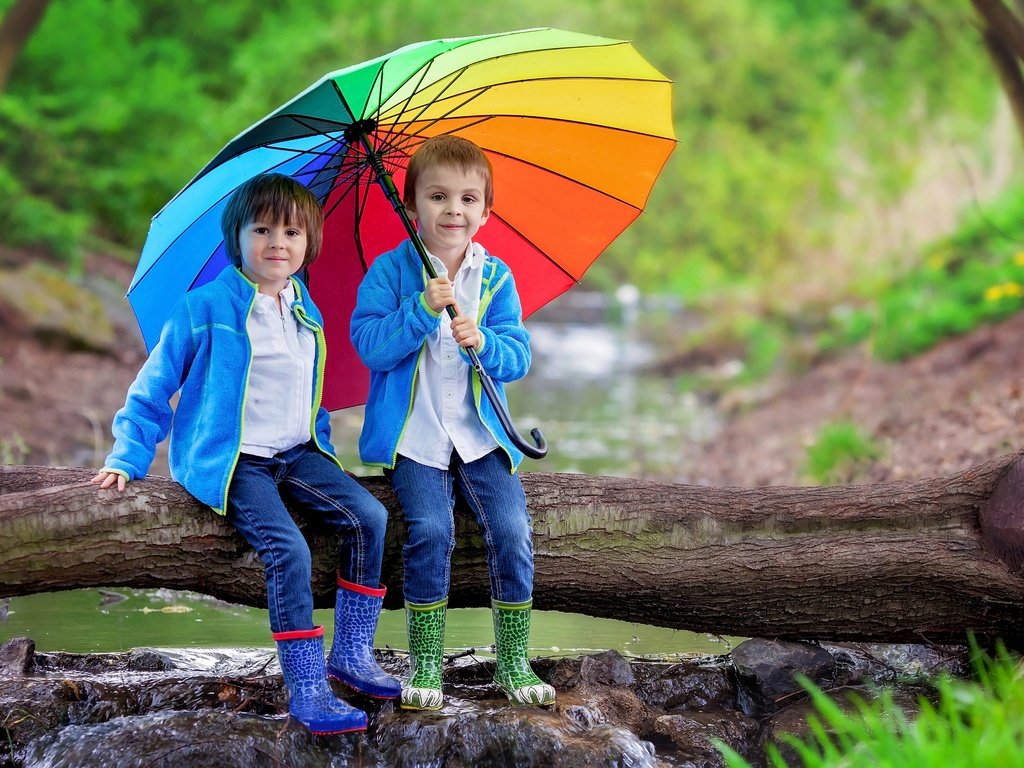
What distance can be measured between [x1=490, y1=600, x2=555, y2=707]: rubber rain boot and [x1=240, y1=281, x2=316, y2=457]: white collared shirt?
788 millimetres

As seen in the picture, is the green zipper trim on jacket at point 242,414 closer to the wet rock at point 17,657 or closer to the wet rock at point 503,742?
the wet rock at point 503,742

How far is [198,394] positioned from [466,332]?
78cm

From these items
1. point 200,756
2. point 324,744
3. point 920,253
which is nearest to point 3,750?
point 200,756

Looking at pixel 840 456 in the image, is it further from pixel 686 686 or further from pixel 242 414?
pixel 242 414

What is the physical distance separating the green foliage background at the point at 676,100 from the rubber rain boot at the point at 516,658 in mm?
9413

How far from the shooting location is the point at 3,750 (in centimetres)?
326

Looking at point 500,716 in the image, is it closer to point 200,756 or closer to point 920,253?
point 200,756

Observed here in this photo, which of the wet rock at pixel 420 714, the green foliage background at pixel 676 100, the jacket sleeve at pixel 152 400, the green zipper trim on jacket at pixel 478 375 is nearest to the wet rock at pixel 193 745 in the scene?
the wet rock at pixel 420 714

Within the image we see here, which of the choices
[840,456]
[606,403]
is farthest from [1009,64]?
[606,403]

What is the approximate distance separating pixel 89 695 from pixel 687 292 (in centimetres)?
1991

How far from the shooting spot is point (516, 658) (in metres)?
3.47

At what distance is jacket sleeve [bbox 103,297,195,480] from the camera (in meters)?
3.29

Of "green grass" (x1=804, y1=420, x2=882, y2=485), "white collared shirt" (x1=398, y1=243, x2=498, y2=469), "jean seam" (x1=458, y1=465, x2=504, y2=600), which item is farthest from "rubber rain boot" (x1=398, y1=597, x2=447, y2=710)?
"green grass" (x1=804, y1=420, x2=882, y2=485)

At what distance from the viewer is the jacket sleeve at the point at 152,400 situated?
3293mm
